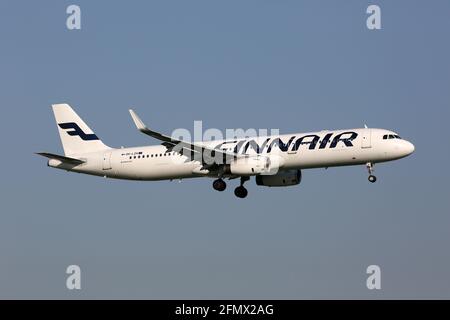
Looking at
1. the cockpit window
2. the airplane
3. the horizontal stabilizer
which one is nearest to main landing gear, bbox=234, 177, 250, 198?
the airplane

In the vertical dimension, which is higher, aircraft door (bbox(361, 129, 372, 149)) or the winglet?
the winglet

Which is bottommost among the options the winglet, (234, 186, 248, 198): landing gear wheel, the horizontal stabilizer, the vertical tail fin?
(234, 186, 248, 198): landing gear wheel

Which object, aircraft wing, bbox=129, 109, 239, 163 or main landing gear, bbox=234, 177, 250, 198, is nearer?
aircraft wing, bbox=129, 109, 239, 163

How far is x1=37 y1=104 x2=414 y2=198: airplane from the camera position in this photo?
7144cm

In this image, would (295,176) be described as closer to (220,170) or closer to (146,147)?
(220,170)

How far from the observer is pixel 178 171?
7688cm

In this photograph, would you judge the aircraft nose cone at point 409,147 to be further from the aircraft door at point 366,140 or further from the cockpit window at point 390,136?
the aircraft door at point 366,140

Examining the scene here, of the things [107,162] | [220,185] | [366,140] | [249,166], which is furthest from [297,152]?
[107,162]

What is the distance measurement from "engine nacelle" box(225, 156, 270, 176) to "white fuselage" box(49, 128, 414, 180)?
609 mm

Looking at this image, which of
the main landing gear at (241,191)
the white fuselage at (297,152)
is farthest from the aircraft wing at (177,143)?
the main landing gear at (241,191)

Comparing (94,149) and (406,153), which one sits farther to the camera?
(94,149)

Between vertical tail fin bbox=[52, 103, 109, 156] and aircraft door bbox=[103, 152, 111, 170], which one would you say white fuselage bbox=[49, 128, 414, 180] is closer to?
aircraft door bbox=[103, 152, 111, 170]
